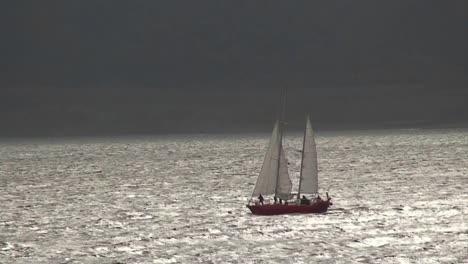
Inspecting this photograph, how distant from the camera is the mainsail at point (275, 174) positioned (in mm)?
109938

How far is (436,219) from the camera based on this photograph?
368 feet

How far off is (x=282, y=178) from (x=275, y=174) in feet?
3.21

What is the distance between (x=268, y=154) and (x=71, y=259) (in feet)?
106

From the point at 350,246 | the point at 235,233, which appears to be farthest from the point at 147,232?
the point at 350,246

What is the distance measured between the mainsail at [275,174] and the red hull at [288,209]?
6.58 feet

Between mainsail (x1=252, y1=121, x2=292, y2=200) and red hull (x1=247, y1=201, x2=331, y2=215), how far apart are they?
6.58 ft

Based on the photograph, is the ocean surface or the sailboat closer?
the ocean surface

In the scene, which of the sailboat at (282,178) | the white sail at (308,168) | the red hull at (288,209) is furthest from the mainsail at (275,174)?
the white sail at (308,168)

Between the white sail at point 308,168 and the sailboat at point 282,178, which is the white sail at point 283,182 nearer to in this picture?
the sailboat at point 282,178

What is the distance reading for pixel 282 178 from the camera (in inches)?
4363

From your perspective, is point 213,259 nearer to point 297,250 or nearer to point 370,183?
point 297,250

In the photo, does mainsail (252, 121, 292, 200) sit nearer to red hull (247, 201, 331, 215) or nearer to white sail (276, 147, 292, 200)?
white sail (276, 147, 292, 200)

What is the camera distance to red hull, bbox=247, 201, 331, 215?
11319 cm

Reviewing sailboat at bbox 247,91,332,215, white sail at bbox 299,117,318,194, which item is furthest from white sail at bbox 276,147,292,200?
white sail at bbox 299,117,318,194
